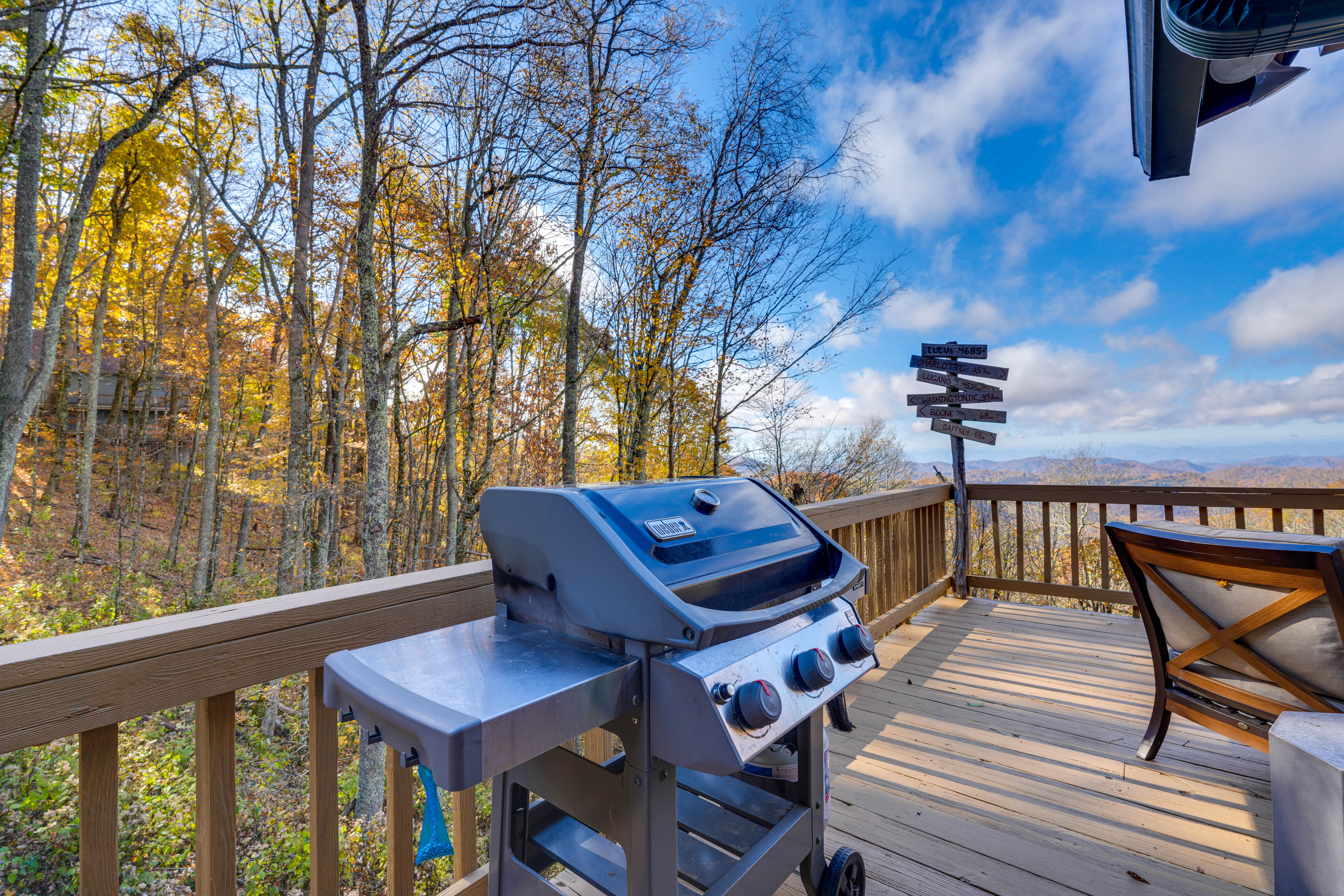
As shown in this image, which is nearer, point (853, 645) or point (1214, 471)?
point (853, 645)

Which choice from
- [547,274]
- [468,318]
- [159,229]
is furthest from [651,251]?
[159,229]

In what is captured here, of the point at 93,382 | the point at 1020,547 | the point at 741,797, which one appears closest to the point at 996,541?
the point at 1020,547

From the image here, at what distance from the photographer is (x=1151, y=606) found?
2133 millimetres

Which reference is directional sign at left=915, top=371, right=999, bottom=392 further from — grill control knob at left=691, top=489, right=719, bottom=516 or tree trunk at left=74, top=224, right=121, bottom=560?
tree trunk at left=74, top=224, right=121, bottom=560

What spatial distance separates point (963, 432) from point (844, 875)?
152 inches

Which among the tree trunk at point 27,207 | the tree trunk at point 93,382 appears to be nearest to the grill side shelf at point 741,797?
the tree trunk at point 27,207

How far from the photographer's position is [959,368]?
4.45m

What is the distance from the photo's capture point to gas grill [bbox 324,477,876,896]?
2.26 feet

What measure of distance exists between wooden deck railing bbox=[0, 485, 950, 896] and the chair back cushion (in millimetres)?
2351

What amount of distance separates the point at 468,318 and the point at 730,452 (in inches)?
157

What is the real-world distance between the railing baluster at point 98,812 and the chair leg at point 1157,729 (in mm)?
3037

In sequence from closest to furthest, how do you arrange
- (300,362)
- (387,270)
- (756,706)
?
(756,706)
(387,270)
(300,362)

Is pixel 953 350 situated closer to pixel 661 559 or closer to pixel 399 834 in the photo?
pixel 661 559

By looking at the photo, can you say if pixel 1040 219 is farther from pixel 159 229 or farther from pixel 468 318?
pixel 159 229
